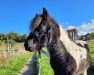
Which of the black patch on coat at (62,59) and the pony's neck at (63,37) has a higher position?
the pony's neck at (63,37)

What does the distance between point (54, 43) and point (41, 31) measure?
1.35 ft

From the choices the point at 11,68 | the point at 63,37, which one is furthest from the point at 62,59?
the point at 11,68

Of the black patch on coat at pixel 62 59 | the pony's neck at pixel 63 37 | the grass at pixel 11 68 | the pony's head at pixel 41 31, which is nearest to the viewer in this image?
the pony's head at pixel 41 31

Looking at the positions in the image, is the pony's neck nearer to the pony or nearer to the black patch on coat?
the pony

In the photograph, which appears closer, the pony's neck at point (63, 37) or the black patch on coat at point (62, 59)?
the black patch on coat at point (62, 59)

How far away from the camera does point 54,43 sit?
6805 mm

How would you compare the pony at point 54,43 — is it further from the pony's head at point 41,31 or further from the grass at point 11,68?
the grass at point 11,68

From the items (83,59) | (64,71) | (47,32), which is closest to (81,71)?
(83,59)

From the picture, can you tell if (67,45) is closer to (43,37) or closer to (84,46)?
(43,37)

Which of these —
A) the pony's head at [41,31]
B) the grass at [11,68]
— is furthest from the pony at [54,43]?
the grass at [11,68]

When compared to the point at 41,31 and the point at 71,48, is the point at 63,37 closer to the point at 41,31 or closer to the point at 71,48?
the point at 71,48

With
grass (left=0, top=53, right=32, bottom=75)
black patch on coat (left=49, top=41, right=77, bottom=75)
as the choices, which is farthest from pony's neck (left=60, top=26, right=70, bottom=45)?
grass (left=0, top=53, right=32, bottom=75)

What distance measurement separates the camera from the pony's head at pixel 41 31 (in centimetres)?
654

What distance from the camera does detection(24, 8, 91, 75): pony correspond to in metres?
6.62
